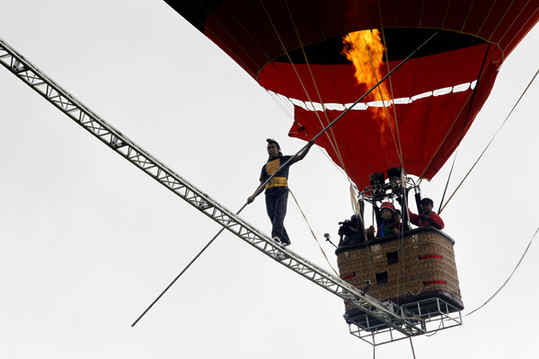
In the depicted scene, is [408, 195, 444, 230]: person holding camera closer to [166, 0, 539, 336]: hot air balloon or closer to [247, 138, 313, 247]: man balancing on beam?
[166, 0, 539, 336]: hot air balloon

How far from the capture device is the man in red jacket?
14.7m

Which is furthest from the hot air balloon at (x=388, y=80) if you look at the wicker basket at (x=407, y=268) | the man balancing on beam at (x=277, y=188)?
the man balancing on beam at (x=277, y=188)

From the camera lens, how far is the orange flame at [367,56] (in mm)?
15035

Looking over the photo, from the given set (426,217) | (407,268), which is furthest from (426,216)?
(407,268)

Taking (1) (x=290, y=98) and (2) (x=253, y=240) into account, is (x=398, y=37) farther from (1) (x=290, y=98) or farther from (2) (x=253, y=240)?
(2) (x=253, y=240)

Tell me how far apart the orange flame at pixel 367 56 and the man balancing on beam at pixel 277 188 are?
195 cm

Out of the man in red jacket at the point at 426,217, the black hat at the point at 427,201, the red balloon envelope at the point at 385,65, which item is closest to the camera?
the red balloon envelope at the point at 385,65

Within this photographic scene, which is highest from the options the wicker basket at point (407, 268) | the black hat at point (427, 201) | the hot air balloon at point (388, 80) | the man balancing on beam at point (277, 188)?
the hot air balloon at point (388, 80)

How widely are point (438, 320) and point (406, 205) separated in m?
1.71

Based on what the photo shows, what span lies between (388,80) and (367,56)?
2.62 ft

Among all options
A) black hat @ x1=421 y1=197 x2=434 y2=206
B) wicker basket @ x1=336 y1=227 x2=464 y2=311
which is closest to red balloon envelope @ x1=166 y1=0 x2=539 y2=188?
black hat @ x1=421 y1=197 x2=434 y2=206

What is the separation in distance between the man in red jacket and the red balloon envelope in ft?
3.38

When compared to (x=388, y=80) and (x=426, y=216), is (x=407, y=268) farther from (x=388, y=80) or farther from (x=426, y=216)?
(x=388, y=80)

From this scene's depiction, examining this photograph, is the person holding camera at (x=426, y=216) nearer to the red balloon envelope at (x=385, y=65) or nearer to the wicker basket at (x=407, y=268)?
the wicker basket at (x=407, y=268)
